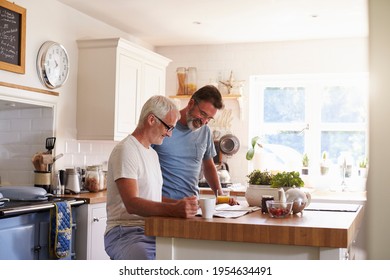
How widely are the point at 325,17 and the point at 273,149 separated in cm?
176

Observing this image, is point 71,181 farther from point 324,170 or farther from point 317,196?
point 324,170

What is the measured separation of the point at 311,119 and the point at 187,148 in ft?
10.4

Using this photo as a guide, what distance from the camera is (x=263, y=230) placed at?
191cm

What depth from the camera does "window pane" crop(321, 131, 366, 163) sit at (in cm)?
576

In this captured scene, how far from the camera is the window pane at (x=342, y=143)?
18.9ft

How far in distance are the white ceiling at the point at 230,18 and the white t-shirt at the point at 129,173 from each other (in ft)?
7.73

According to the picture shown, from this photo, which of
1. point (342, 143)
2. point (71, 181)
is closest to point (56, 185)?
point (71, 181)

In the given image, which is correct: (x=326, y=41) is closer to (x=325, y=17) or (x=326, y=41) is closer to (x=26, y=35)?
(x=325, y=17)

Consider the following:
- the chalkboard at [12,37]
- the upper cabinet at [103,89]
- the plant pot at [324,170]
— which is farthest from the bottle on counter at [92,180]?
the plant pot at [324,170]

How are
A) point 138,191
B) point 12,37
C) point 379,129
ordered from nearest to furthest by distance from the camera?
point 379,129 < point 138,191 < point 12,37

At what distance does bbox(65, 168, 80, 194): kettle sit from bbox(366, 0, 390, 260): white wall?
161 inches

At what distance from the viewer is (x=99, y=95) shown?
4746 millimetres

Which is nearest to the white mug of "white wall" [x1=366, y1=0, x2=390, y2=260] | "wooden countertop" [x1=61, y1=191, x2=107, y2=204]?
"white wall" [x1=366, y1=0, x2=390, y2=260]

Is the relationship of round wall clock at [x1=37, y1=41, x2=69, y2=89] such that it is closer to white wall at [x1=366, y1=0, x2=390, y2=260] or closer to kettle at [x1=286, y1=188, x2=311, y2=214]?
kettle at [x1=286, y1=188, x2=311, y2=214]
